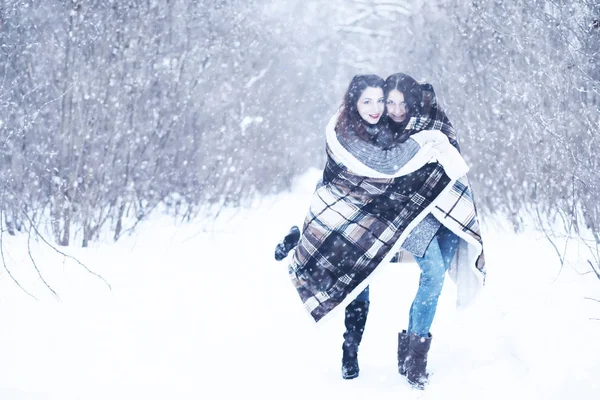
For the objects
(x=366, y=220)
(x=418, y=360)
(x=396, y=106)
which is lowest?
(x=418, y=360)

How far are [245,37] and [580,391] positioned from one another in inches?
329

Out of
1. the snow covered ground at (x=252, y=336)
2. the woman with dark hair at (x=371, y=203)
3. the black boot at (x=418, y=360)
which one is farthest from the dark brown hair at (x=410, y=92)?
the snow covered ground at (x=252, y=336)

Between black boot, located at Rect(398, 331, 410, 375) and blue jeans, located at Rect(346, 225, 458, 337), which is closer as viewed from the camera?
blue jeans, located at Rect(346, 225, 458, 337)

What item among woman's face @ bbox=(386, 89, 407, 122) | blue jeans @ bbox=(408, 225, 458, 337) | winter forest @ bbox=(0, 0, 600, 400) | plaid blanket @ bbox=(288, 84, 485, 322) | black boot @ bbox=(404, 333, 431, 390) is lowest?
black boot @ bbox=(404, 333, 431, 390)

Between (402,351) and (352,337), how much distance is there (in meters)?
0.28

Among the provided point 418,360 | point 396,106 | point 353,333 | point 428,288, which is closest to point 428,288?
point 428,288

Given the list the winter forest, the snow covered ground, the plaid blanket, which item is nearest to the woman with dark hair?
the plaid blanket

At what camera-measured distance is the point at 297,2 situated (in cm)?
2088

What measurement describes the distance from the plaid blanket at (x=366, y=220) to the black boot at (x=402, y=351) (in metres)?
0.36

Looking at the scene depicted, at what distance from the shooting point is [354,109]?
3.10 metres

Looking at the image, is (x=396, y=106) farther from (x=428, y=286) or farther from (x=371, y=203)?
(x=428, y=286)

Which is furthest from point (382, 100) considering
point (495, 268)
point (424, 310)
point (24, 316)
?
point (495, 268)

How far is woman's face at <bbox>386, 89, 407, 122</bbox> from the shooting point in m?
3.07

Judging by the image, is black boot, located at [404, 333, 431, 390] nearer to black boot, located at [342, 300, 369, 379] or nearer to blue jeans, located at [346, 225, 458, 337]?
blue jeans, located at [346, 225, 458, 337]
